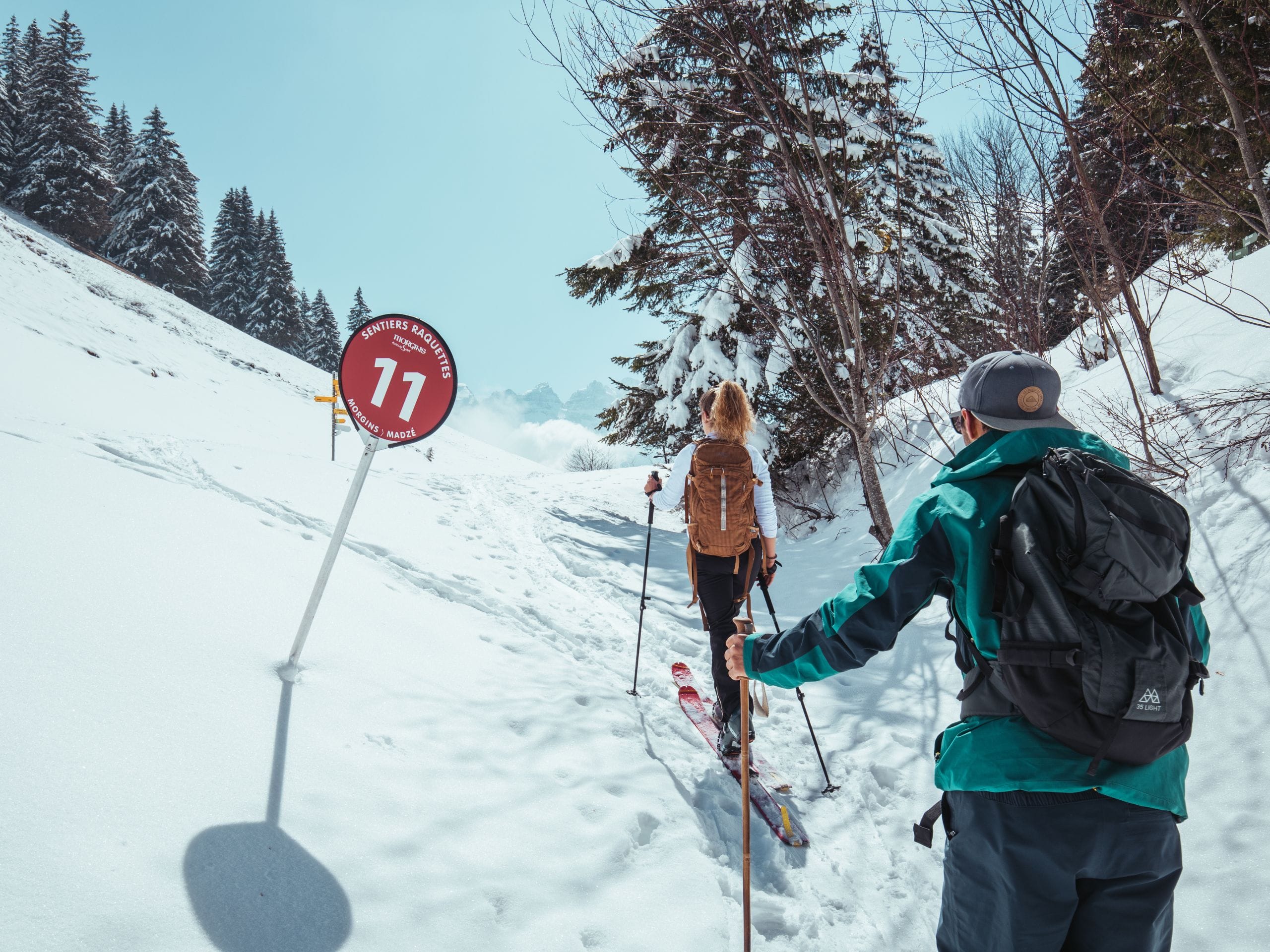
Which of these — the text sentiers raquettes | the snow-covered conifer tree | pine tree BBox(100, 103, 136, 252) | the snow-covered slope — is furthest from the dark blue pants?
pine tree BBox(100, 103, 136, 252)

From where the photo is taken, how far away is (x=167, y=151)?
123ft

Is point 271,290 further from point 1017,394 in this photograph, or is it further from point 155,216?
point 1017,394

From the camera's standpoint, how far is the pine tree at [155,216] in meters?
37.2

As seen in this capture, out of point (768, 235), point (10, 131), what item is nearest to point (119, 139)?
point (10, 131)

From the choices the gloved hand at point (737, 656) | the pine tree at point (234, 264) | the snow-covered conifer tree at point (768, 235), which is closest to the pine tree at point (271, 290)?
the pine tree at point (234, 264)

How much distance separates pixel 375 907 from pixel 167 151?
161 ft

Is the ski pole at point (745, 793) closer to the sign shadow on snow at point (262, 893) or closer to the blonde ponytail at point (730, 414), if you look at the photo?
the sign shadow on snow at point (262, 893)

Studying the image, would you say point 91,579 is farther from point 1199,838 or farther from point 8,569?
point 1199,838

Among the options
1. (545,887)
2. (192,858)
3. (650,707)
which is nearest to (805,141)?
(650,707)

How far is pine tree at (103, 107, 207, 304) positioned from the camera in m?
37.2

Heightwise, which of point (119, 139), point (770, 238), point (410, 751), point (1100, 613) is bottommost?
point (410, 751)

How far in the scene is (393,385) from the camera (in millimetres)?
3207

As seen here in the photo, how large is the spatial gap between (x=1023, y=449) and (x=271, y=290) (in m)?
50.6

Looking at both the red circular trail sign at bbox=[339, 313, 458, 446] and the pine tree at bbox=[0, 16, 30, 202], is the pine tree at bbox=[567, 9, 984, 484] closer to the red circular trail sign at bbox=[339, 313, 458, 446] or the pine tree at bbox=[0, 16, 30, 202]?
the red circular trail sign at bbox=[339, 313, 458, 446]
